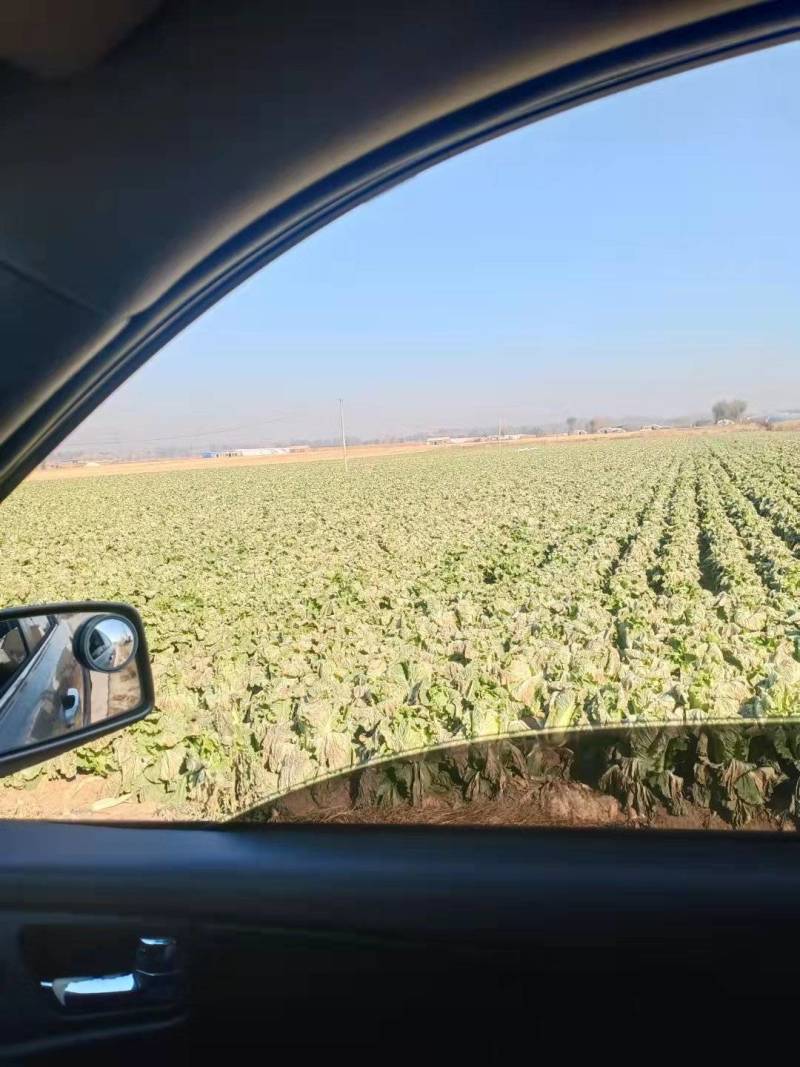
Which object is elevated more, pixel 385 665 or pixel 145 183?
pixel 145 183

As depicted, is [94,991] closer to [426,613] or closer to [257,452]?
[257,452]

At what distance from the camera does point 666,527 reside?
8.66m

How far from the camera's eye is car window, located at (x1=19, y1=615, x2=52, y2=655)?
1.63 m

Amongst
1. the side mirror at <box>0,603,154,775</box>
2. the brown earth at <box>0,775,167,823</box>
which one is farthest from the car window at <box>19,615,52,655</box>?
the brown earth at <box>0,775,167,823</box>

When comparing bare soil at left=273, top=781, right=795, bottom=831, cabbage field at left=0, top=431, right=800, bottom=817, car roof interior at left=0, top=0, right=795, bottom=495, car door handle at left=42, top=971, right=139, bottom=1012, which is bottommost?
car door handle at left=42, top=971, right=139, bottom=1012

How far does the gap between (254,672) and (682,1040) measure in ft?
Result: 10.0

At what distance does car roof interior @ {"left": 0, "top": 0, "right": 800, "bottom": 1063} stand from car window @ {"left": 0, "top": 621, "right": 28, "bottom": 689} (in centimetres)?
30

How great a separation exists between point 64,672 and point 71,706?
0.07 metres

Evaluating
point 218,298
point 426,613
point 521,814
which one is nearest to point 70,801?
point 521,814

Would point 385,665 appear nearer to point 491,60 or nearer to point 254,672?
point 254,672

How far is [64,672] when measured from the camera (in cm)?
166

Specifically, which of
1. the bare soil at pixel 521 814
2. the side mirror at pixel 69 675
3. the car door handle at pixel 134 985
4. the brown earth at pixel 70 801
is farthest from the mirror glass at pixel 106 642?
the brown earth at pixel 70 801

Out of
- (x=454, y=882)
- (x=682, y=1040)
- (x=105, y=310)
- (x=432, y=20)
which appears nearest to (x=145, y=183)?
(x=105, y=310)

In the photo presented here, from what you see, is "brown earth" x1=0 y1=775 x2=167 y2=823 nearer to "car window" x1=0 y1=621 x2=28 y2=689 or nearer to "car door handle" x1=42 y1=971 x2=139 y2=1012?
"car door handle" x1=42 y1=971 x2=139 y2=1012
